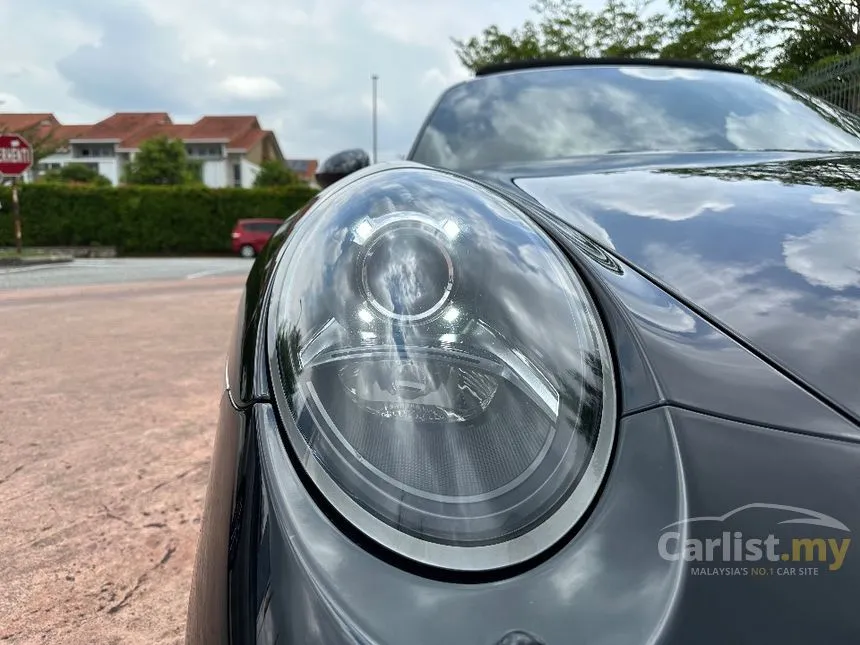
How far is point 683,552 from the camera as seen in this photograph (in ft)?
1.95

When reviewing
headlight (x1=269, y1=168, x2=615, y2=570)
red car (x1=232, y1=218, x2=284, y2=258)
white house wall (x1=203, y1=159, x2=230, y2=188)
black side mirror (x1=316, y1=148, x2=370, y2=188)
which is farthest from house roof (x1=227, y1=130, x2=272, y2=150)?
headlight (x1=269, y1=168, x2=615, y2=570)

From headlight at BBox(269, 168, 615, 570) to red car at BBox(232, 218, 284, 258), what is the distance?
78.0ft

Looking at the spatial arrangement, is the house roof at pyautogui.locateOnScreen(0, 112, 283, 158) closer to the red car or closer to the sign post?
the red car

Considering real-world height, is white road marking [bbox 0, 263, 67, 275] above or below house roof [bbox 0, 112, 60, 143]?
below

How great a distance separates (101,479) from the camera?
2182mm

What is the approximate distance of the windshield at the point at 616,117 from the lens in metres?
1.86

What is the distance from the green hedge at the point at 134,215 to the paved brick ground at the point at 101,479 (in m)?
22.2

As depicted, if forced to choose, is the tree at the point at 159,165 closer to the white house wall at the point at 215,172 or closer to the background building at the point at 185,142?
the background building at the point at 185,142

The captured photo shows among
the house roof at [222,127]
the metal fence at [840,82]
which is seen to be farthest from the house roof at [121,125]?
the metal fence at [840,82]

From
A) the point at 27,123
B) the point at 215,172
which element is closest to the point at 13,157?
the point at 27,123

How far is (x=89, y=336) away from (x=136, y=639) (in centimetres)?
386

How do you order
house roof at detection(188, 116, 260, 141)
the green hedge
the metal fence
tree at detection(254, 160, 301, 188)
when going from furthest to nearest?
house roof at detection(188, 116, 260, 141) < tree at detection(254, 160, 301, 188) < the green hedge < the metal fence

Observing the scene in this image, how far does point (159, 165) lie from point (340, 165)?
4297cm

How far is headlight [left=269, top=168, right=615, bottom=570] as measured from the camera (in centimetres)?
62
